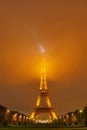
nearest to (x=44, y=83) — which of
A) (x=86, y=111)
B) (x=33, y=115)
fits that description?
(x=33, y=115)

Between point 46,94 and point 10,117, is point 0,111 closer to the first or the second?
point 10,117

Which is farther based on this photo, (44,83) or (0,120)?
(44,83)

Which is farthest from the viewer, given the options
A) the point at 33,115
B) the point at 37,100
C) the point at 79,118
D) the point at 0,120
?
the point at 37,100

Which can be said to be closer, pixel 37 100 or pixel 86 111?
pixel 86 111

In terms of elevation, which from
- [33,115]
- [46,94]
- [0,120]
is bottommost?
[0,120]

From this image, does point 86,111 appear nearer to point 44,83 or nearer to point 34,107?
point 34,107

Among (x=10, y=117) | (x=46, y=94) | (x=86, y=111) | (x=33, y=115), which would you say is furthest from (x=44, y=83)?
(x=86, y=111)

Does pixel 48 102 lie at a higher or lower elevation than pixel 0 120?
higher

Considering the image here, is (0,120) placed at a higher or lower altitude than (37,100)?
lower

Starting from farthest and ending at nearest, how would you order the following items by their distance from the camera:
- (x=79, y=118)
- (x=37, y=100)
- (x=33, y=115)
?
(x=37, y=100)
(x=33, y=115)
(x=79, y=118)
